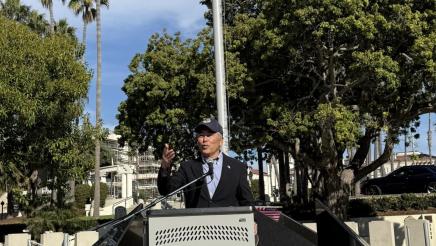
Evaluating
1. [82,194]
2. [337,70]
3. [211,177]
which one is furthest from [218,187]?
[82,194]

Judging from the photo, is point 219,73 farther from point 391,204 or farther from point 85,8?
point 85,8

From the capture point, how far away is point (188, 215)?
2.78 m

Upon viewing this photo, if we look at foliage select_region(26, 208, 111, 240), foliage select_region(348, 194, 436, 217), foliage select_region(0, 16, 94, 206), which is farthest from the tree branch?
foliage select_region(26, 208, 111, 240)

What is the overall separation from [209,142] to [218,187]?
31 centimetres

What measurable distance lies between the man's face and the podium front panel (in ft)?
3.47

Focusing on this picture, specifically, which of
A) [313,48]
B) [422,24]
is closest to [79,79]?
[313,48]

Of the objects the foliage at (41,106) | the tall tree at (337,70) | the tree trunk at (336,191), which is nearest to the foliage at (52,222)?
the foliage at (41,106)

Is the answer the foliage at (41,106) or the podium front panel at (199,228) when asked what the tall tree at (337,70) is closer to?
the foliage at (41,106)

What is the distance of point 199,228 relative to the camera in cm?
279

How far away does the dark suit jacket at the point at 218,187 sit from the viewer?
12.1ft

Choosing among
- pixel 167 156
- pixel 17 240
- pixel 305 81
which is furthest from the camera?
pixel 305 81

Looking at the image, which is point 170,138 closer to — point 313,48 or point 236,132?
point 236,132

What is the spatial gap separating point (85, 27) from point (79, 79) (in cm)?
2345

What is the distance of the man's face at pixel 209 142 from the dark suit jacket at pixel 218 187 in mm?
106
